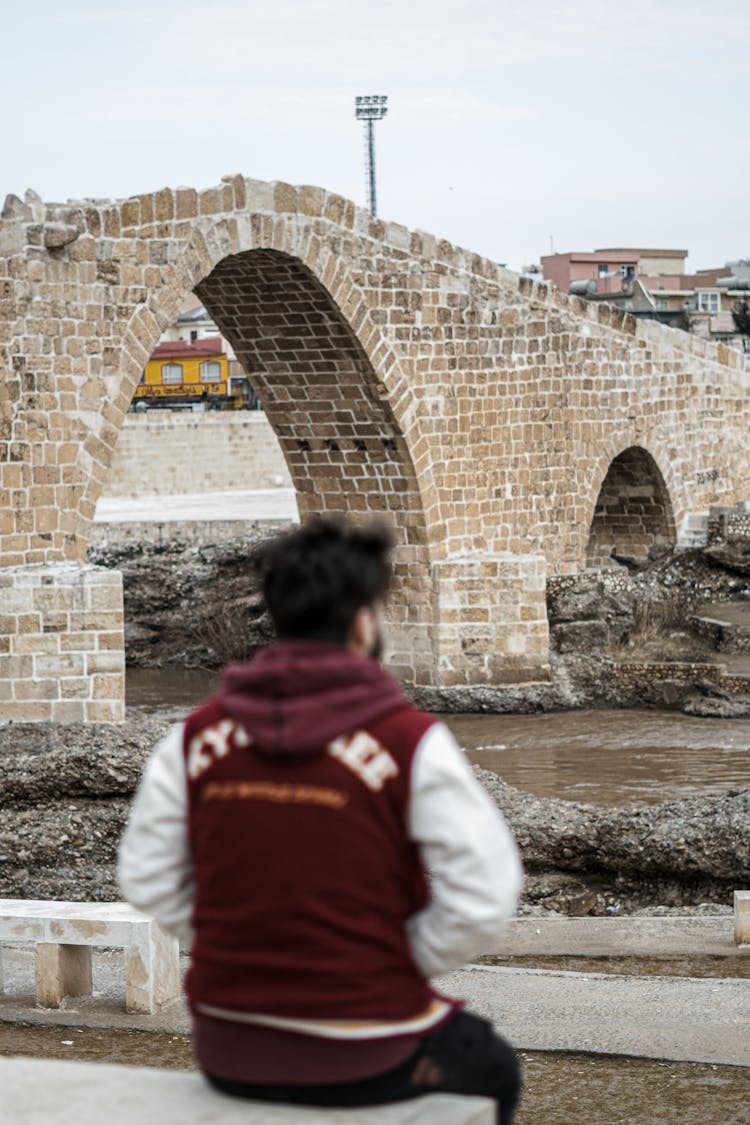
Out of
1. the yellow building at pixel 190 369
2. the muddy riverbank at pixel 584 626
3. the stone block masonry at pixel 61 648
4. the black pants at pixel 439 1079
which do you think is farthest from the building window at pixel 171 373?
the black pants at pixel 439 1079

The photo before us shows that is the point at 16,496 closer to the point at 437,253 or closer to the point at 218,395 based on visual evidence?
the point at 437,253

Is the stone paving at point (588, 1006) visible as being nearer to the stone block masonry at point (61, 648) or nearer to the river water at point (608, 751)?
the stone block masonry at point (61, 648)

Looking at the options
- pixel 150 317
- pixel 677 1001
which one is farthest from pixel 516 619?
pixel 677 1001

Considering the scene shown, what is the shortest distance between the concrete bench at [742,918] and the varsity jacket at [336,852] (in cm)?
368

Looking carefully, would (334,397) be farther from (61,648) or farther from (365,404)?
(61,648)

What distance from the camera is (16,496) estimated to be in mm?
12688

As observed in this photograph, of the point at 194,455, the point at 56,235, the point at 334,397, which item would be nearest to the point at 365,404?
the point at 334,397

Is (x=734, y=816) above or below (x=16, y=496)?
below

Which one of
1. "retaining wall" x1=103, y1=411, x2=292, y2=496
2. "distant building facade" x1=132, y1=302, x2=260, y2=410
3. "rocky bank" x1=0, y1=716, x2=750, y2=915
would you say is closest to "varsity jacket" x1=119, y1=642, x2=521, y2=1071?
"rocky bank" x1=0, y1=716, x2=750, y2=915

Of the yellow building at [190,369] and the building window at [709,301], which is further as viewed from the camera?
the building window at [709,301]

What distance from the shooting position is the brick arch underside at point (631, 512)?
834 inches

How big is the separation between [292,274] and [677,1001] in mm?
10465

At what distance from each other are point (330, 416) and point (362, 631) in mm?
13813

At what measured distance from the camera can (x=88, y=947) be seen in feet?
18.1
